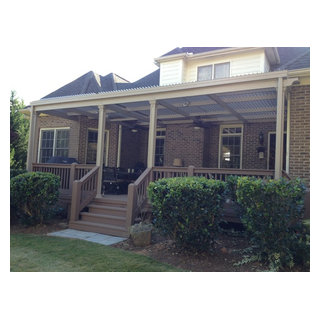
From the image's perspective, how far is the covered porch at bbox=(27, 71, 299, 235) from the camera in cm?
649

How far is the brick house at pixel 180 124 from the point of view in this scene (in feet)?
21.1

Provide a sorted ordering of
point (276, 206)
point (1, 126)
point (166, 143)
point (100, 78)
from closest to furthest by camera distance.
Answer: point (276, 206) < point (1, 126) < point (166, 143) < point (100, 78)

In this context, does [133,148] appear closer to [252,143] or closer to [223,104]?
[252,143]

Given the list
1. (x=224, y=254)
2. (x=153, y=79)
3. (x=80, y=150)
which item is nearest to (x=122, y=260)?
(x=224, y=254)

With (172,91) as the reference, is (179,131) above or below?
below

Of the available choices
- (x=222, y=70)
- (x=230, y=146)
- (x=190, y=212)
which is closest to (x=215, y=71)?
(x=222, y=70)

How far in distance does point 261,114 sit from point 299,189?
206 inches

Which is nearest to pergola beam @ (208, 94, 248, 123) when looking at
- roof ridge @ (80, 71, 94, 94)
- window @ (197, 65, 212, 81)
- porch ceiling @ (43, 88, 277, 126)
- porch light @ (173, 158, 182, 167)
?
porch ceiling @ (43, 88, 277, 126)

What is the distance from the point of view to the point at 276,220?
4.27 meters

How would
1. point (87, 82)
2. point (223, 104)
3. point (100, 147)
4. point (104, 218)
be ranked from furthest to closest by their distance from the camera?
1. point (87, 82)
2. point (100, 147)
3. point (223, 104)
4. point (104, 218)

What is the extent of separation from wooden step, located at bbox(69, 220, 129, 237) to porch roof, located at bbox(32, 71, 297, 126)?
346 cm

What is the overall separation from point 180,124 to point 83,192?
515cm

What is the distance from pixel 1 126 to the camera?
4656 mm
